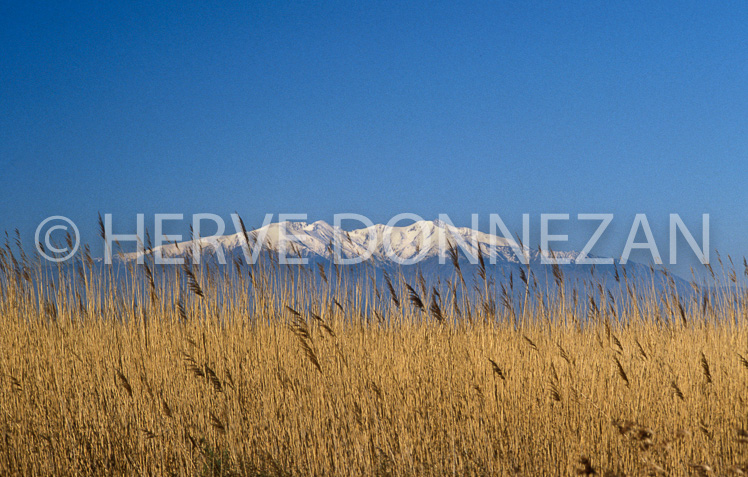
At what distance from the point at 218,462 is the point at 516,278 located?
3.01 meters

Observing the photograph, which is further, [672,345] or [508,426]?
[672,345]

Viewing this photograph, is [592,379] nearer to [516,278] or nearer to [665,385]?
[665,385]

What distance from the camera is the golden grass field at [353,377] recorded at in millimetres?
3277

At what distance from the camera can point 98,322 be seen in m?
5.25

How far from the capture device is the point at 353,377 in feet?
13.4

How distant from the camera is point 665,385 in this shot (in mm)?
4160

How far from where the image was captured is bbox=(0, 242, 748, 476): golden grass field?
328cm

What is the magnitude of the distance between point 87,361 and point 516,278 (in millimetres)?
3806

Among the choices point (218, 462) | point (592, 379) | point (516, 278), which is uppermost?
point (516, 278)

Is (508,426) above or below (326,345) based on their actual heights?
below

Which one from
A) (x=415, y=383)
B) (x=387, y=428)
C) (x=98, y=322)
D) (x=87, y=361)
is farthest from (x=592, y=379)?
(x=98, y=322)

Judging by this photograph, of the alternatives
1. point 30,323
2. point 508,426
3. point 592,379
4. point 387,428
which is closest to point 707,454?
point 592,379

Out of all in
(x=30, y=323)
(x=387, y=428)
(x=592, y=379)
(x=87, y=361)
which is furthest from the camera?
(x=30, y=323)

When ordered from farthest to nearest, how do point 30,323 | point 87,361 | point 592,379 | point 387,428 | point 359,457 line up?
point 30,323 → point 87,361 → point 592,379 → point 387,428 → point 359,457
